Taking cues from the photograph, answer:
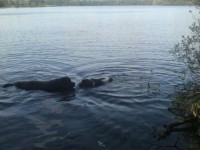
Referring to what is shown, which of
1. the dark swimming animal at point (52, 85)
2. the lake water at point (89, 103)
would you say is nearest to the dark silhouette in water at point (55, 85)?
the dark swimming animal at point (52, 85)

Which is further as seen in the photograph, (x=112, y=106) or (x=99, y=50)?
(x=99, y=50)

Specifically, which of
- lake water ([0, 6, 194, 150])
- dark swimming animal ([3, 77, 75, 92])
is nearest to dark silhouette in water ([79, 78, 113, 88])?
lake water ([0, 6, 194, 150])

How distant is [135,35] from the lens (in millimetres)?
51656

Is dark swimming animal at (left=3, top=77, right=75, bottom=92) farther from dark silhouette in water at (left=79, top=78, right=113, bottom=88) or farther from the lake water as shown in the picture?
dark silhouette in water at (left=79, top=78, right=113, bottom=88)

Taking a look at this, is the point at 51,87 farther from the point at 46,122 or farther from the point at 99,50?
the point at 99,50

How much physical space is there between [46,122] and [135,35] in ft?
127

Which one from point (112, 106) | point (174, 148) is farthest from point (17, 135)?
point (174, 148)

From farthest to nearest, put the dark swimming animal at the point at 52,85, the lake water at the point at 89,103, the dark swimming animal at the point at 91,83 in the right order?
1. the dark swimming animal at the point at 91,83
2. the dark swimming animal at the point at 52,85
3. the lake water at the point at 89,103

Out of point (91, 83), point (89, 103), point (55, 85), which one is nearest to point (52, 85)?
point (55, 85)

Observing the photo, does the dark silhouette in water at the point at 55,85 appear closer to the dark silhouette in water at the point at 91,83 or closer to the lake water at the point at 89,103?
the dark silhouette in water at the point at 91,83

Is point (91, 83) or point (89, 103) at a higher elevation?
point (91, 83)

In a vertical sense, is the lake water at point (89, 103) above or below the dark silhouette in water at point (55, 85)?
below

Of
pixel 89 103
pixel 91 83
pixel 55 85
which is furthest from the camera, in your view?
pixel 91 83

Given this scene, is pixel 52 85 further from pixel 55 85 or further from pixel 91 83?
pixel 91 83
